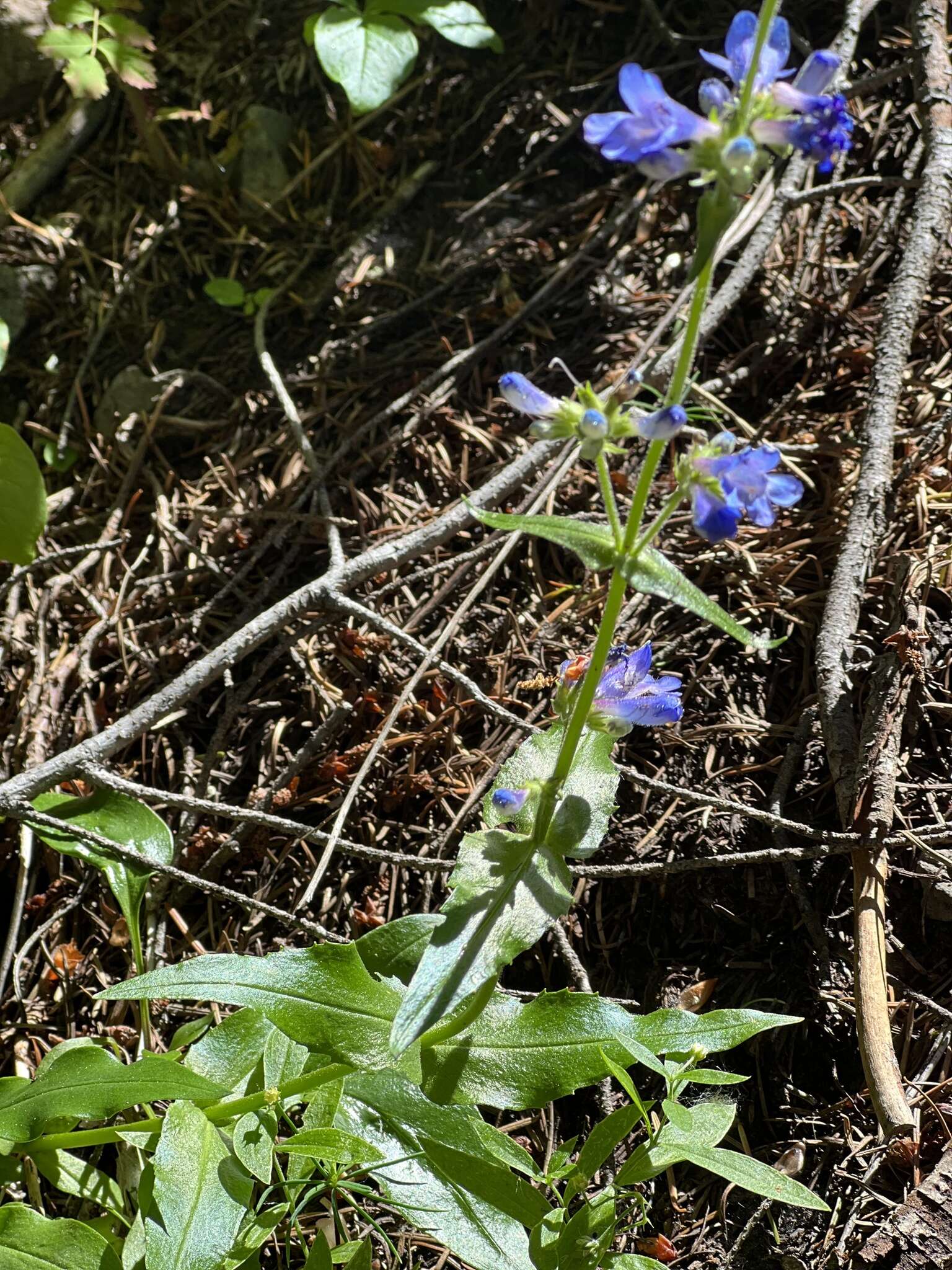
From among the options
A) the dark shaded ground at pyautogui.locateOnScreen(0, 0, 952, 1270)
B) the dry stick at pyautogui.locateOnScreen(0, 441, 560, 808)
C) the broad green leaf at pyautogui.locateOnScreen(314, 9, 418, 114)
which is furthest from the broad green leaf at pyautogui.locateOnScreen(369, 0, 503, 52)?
the dry stick at pyautogui.locateOnScreen(0, 441, 560, 808)

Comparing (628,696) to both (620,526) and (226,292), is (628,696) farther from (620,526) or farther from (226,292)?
(226,292)

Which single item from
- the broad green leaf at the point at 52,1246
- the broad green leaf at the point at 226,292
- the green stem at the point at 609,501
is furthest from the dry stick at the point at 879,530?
the broad green leaf at the point at 226,292

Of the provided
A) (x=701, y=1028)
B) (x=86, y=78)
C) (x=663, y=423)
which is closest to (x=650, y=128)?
(x=663, y=423)

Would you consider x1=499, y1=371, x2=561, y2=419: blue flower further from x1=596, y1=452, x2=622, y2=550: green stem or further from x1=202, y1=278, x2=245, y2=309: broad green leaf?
x1=202, y1=278, x2=245, y2=309: broad green leaf

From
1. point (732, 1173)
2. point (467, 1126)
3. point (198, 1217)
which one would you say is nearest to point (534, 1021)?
point (467, 1126)

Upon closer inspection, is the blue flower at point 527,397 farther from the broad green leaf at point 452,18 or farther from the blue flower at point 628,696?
the broad green leaf at point 452,18

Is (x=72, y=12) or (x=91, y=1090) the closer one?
(x=91, y=1090)
